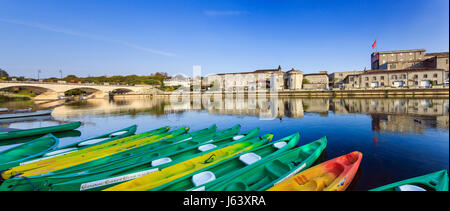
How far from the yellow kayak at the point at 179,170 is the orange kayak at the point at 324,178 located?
9.33ft

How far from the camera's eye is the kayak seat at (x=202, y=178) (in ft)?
17.6

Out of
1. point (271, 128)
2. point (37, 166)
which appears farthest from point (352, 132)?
point (37, 166)

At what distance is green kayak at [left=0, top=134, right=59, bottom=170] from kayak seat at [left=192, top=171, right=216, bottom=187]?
7.90 metres

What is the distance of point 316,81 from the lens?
82.7 m

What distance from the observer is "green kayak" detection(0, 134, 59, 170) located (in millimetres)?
8641

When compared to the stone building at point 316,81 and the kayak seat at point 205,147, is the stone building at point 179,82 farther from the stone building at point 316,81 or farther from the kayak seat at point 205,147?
the kayak seat at point 205,147

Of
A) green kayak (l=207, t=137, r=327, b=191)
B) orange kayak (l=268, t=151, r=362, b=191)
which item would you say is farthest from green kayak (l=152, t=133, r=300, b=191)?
orange kayak (l=268, t=151, r=362, b=191)

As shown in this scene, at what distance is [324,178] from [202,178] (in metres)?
4.20

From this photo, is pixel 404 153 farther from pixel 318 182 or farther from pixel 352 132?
pixel 318 182

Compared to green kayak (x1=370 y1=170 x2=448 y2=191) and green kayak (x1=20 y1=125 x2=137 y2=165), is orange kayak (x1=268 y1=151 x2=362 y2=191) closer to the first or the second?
green kayak (x1=370 y1=170 x2=448 y2=191)

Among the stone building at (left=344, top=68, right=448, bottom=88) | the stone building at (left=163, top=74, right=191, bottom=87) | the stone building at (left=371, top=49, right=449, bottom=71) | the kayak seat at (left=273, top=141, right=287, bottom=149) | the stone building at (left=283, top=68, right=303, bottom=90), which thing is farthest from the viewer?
the stone building at (left=163, top=74, right=191, bottom=87)

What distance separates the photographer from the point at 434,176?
554 cm

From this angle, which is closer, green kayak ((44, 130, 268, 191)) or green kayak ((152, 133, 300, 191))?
green kayak ((152, 133, 300, 191))

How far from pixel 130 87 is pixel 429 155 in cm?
10012
